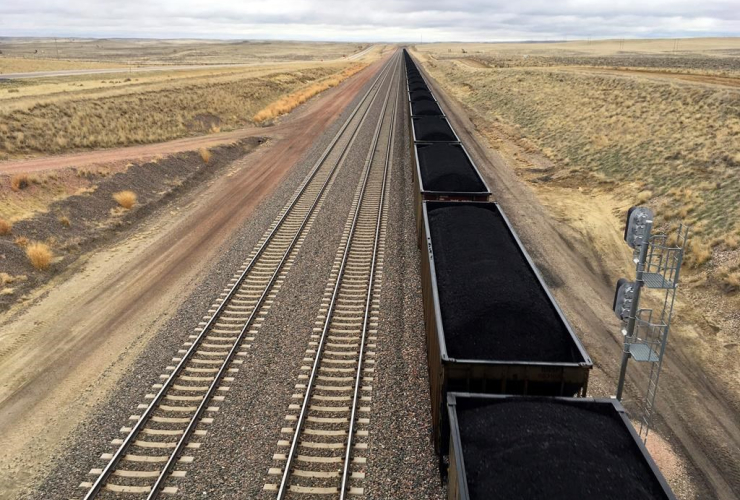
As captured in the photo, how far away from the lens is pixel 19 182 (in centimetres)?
2078

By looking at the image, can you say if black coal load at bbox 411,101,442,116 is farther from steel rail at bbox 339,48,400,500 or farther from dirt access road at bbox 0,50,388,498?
dirt access road at bbox 0,50,388,498

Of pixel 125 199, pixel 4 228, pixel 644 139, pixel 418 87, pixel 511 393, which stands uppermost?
pixel 418 87

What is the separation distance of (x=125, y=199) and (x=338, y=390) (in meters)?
17.4

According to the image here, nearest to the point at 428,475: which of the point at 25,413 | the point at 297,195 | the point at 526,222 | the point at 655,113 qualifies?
the point at 25,413

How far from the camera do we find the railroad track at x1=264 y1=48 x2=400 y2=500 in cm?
826

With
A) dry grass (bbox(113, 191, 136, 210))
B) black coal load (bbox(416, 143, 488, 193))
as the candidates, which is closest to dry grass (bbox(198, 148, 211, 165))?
dry grass (bbox(113, 191, 136, 210))

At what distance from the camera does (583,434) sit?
596 cm

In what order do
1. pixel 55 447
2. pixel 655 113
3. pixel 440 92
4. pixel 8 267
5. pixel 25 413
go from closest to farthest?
1. pixel 55 447
2. pixel 25 413
3. pixel 8 267
4. pixel 655 113
5. pixel 440 92

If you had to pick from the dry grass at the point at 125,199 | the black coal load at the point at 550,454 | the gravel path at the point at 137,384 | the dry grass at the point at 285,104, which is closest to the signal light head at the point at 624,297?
the black coal load at the point at 550,454

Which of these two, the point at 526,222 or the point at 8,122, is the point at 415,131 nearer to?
the point at 526,222

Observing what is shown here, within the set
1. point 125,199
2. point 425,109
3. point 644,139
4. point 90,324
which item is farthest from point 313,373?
point 644,139

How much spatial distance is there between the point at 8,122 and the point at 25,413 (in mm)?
27822

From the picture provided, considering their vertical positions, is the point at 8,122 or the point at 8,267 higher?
the point at 8,122

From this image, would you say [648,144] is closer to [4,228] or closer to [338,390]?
[338,390]
